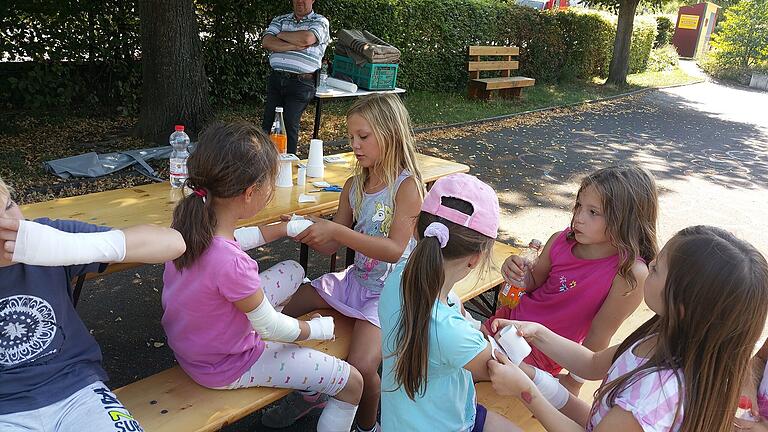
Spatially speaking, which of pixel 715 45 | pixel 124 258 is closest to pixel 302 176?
pixel 124 258

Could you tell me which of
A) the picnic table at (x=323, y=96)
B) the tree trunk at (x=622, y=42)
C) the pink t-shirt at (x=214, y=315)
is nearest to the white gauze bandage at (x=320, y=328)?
the pink t-shirt at (x=214, y=315)

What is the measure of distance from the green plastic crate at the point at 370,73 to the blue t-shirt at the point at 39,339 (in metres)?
6.22

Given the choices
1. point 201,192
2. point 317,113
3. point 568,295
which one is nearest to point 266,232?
point 201,192

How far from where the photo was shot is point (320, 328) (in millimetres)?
2129

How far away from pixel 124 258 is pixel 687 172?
26.6 feet

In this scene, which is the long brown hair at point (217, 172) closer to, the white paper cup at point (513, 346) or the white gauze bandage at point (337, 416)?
the white gauze bandage at point (337, 416)

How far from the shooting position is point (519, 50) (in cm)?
1359

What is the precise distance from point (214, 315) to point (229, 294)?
0.14 metres

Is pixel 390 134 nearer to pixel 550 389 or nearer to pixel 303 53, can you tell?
pixel 550 389

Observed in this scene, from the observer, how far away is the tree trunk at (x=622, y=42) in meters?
14.8

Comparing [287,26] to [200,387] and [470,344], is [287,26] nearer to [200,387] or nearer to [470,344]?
[200,387]

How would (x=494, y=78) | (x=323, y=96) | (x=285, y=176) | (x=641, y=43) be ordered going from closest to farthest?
1. (x=285, y=176)
2. (x=323, y=96)
3. (x=494, y=78)
4. (x=641, y=43)

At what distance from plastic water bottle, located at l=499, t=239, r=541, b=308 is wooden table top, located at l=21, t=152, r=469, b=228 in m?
0.99

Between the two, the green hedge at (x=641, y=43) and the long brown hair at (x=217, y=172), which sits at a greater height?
the green hedge at (x=641, y=43)
